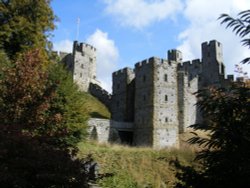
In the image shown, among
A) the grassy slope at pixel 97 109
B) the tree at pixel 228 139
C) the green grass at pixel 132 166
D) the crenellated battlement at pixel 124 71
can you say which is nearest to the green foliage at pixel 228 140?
the tree at pixel 228 139

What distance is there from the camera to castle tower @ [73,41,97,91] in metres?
63.1

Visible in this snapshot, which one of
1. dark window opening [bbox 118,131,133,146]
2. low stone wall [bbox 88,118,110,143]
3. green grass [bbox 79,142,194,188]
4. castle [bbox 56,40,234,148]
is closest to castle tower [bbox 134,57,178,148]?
castle [bbox 56,40,234,148]

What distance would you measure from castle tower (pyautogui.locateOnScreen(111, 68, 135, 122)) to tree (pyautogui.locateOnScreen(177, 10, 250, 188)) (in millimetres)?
37642

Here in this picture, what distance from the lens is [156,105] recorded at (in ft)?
138

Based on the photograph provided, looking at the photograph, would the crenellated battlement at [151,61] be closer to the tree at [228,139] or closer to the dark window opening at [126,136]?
the dark window opening at [126,136]

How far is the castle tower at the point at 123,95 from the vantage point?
158 ft

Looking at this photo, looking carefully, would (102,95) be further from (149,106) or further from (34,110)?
(34,110)

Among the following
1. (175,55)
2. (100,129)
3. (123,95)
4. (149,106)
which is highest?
(175,55)

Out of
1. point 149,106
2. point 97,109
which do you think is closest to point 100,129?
point 149,106

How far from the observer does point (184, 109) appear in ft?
162

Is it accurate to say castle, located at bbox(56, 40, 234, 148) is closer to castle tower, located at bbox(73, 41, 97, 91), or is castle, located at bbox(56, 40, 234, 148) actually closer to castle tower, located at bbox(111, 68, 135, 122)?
castle tower, located at bbox(111, 68, 135, 122)

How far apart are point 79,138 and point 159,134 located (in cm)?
1605

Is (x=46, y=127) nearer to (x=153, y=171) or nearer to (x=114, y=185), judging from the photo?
(x=114, y=185)

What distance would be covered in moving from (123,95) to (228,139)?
4093 cm
